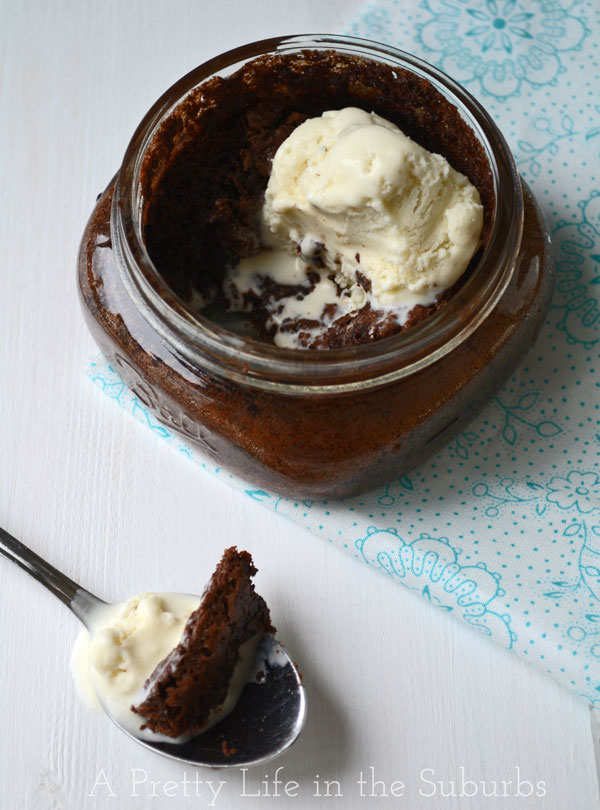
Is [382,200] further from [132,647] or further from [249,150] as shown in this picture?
[132,647]

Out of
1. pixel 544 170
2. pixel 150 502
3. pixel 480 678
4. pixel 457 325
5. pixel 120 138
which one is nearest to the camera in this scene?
pixel 457 325

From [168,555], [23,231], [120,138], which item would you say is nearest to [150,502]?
[168,555]

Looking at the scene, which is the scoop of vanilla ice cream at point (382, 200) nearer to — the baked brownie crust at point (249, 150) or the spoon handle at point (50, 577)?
the baked brownie crust at point (249, 150)

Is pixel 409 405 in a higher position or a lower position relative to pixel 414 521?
higher

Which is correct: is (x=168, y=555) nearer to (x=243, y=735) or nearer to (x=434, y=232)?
(x=243, y=735)

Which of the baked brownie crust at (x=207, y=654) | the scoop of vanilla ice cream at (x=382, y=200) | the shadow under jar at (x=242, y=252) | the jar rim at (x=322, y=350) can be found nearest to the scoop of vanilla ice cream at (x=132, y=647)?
the baked brownie crust at (x=207, y=654)

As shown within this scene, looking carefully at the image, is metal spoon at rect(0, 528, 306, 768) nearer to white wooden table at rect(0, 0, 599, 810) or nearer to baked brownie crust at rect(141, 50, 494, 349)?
white wooden table at rect(0, 0, 599, 810)
